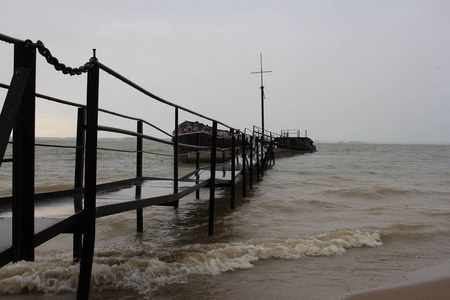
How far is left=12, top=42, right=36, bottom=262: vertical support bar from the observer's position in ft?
5.73

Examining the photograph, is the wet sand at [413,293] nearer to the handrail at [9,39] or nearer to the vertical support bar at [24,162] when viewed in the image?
the vertical support bar at [24,162]

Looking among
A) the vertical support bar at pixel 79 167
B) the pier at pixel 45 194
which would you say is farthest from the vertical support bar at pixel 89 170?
the vertical support bar at pixel 79 167

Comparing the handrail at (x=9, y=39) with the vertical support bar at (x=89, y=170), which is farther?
the vertical support bar at (x=89, y=170)

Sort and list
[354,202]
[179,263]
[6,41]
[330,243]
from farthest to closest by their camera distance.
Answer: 1. [354,202]
2. [330,243]
3. [179,263]
4. [6,41]

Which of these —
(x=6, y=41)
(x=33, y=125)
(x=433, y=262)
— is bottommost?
Answer: (x=433, y=262)

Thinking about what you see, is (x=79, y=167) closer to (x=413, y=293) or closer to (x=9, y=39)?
(x=9, y=39)

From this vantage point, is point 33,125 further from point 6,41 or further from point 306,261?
point 306,261

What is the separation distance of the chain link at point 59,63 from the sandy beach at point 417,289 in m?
2.73

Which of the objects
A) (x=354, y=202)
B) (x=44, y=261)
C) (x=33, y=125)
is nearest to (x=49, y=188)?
(x=44, y=261)

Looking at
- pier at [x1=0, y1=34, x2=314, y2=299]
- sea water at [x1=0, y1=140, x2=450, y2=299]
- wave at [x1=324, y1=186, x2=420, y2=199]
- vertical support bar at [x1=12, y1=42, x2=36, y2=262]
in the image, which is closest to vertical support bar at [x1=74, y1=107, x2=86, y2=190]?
pier at [x1=0, y1=34, x2=314, y2=299]

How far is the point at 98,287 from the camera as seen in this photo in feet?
10.5

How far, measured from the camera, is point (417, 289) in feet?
10.6

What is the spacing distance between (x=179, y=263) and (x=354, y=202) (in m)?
5.83

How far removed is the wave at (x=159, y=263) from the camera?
3236 mm
